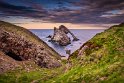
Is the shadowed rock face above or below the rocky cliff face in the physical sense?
below

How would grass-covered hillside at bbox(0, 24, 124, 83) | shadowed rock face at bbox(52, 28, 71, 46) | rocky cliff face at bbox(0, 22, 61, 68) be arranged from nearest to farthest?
grass-covered hillside at bbox(0, 24, 124, 83)
rocky cliff face at bbox(0, 22, 61, 68)
shadowed rock face at bbox(52, 28, 71, 46)

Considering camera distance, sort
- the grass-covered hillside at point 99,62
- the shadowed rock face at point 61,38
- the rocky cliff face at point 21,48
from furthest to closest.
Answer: the shadowed rock face at point 61,38
the rocky cliff face at point 21,48
the grass-covered hillside at point 99,62

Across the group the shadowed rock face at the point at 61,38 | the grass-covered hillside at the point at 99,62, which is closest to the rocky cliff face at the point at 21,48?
the grass-covered hillside at the point at 99,62

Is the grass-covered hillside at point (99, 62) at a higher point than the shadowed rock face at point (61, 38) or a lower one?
higher

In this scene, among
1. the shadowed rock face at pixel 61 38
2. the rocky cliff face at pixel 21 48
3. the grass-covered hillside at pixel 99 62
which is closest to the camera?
the grass-covered hillside at pixel 99 62

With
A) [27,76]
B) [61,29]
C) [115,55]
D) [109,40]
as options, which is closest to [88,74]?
[115,55]

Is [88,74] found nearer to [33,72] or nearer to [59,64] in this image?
[33,72]

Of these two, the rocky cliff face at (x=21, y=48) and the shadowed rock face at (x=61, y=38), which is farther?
the shadowed rock face at (x=61, y=38)

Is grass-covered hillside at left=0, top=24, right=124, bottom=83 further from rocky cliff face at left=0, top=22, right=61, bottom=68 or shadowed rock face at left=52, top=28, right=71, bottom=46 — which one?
shadowed rock face at left=52, top=28, right=71, bottom=46

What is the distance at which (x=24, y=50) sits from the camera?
4750 cm

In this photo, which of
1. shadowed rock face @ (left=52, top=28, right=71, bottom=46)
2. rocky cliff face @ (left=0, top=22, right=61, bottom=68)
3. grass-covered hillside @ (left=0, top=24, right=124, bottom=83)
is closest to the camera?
grass-covered hillside @ (left=0, top=24, right=124, bottom=83)

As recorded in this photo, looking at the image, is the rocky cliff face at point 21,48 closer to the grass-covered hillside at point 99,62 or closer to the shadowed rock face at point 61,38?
the grass-covered hillside at point 99,62

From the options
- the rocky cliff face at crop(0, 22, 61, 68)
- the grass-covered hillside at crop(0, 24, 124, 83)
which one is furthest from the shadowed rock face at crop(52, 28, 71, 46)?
the grass-covered hillside at crop(0, 24, 124, 83)

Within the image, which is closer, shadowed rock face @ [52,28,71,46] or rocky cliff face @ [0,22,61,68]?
rocky cliff face @ [0,22,61,68]
